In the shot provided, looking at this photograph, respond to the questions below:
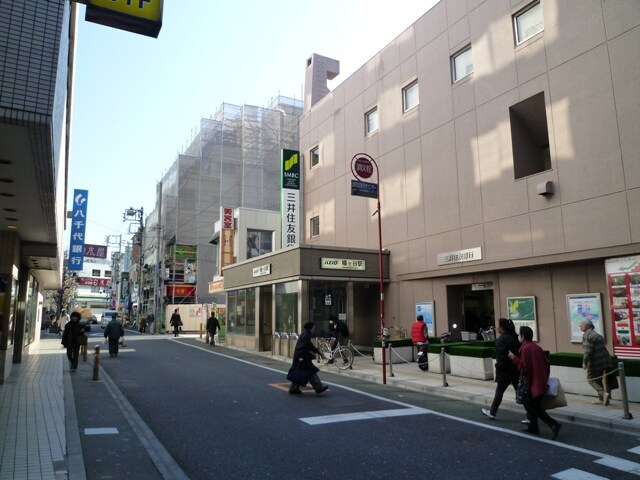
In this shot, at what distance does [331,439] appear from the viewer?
7.28 metres

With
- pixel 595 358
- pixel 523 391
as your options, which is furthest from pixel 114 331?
pixel 595 358

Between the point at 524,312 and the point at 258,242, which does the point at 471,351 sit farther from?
the point at 258,242

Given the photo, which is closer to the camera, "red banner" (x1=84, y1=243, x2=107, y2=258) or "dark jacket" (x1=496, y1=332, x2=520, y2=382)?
"dark jacket" (x1=496, y1=332, x2=520, y2=382)

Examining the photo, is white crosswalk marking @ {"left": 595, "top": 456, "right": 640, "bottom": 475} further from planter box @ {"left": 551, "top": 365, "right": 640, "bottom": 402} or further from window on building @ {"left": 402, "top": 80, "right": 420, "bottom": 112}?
window on building @ {"left": 402, "top": 80, "right": 420, "bottom": 112}

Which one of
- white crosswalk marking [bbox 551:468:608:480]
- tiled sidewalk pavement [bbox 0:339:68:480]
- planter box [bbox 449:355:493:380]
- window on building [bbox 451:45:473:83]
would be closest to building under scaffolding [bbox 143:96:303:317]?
window on building [bbox 451:45:473:83]

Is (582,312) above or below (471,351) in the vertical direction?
above

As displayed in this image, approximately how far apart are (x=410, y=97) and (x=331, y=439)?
1731cm

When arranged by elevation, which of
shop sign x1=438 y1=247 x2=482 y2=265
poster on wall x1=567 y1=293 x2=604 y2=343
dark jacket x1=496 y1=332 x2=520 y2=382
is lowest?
dark jacket x1=496 y1=332 x2=520 y2=382

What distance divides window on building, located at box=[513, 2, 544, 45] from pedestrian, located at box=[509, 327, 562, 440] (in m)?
12.1

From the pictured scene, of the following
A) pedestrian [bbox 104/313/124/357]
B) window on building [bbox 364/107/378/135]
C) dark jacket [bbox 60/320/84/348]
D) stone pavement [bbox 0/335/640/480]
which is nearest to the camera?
stone pavement [bbox 0/335/640/480]

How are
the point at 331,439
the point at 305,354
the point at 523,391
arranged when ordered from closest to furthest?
the point at 331,439, the point at 523,391, the point at 305,354

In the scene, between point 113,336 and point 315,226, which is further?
point 315,226

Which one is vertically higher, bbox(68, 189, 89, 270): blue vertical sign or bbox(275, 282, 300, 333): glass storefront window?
bbox(68, 189, 89, 270): blue vertical sign

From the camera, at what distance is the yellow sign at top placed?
18.7 ft
